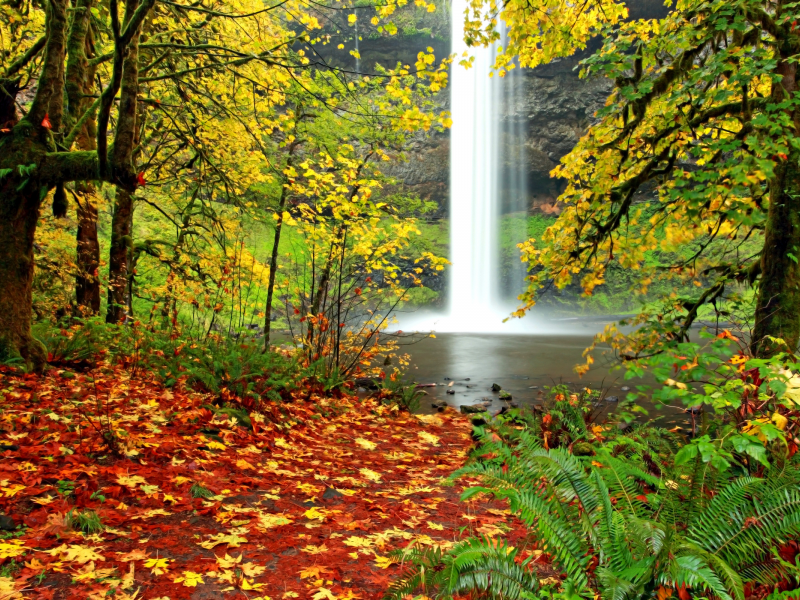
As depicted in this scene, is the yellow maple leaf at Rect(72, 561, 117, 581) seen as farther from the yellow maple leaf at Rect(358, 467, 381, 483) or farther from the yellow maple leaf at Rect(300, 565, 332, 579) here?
the yellow maple leaf at Rect(358, 467, 381, 483)

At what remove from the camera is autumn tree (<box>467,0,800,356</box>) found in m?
3.65

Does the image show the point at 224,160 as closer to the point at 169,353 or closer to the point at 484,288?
the point at 169,353

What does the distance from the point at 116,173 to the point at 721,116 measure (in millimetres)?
6369

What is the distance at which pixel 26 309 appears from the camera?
4648mm

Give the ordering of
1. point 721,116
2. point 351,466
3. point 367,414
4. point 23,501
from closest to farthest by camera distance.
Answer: point 23,501
point 351,466
point 721,116
point 367,414

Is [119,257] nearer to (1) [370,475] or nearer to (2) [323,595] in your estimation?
(1) [370,475]

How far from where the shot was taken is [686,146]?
4.54 m

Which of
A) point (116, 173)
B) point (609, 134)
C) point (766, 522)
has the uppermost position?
point (609, 134)

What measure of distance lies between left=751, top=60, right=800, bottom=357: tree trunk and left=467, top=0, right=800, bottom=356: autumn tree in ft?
0.03

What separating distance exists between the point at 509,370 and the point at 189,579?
42.2 ft

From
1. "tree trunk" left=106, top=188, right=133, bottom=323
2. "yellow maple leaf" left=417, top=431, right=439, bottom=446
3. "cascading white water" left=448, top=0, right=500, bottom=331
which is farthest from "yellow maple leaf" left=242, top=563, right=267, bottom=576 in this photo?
"cascading white water" left=448, top=0, right=500, bottom=331

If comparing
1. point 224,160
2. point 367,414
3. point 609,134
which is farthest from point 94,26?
point 609,134

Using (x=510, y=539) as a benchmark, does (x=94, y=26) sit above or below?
above

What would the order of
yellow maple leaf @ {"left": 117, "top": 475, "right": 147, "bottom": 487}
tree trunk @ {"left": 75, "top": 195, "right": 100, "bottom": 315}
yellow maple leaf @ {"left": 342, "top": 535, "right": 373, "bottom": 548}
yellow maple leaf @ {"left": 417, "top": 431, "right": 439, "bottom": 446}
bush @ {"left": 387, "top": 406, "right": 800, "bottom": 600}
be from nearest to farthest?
bush @ {"left": 387, "top": 406, "right": 800, "bottom": 600}, yellow maple leaf @ {"left": 342, "top": 535, "right": 373, "bottom": 548}, yellow maple leaf @ {"left": 117, "top": 475, "right": 147, "bottom": 487}, yellow maple leaf @ {"left": 417, "top": 431, "right": 439, "bottom": 446}, tree trunk @ {"left": 75, "top": 195, "right": 100, "bottom": 315}
